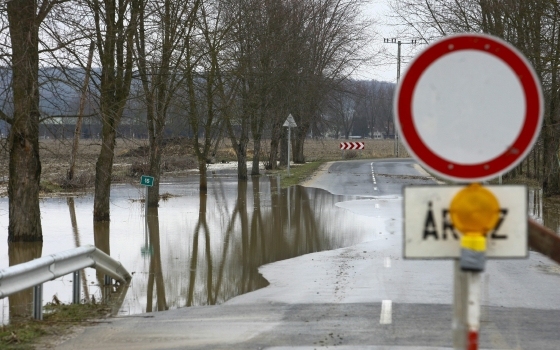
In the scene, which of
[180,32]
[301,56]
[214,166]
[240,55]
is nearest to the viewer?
[180,32]

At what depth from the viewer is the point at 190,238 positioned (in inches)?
741

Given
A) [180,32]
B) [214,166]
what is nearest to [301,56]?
[214,166]

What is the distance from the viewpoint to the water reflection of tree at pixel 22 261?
1034 cm

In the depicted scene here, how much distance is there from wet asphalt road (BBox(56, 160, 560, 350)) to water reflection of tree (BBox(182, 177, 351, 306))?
0.66 metres

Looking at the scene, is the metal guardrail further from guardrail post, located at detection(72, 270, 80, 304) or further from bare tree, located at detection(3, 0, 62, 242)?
bare tree, located at detection(3, 0, 62, 242)

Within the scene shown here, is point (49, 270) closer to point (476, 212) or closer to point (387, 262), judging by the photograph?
point (387, 262)

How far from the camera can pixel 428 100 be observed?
3.59 metres

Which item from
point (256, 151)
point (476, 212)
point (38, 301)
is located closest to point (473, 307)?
point (476, 212)

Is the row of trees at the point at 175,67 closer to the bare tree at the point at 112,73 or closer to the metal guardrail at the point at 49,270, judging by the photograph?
the bare tree at the point at 112,73

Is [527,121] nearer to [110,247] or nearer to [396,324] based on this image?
[396,324]

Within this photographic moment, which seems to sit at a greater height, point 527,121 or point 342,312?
point 527,121

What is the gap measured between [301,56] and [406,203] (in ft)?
137

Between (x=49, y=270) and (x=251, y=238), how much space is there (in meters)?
9.22

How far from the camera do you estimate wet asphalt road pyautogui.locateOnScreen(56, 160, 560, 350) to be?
812cm
